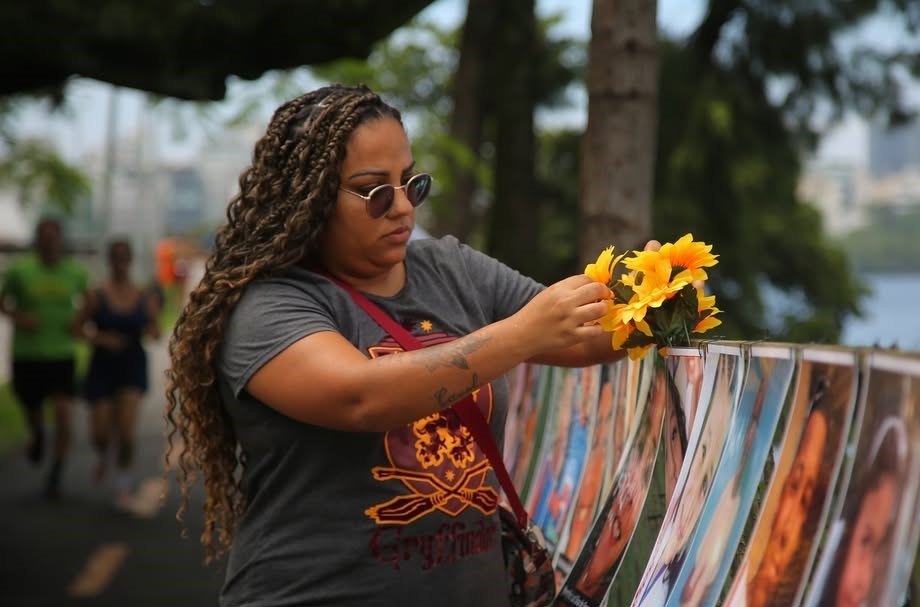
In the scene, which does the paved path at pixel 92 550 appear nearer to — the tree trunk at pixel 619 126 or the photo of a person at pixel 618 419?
the tree trunk at pixel 619 126

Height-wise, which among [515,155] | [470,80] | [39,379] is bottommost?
[39,379]

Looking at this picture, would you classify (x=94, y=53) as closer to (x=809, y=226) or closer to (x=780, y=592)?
(x=780, y=592)

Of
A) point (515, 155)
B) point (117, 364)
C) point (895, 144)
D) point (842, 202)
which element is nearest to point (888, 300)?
point (895, 144)

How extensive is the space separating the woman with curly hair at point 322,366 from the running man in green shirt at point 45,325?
762cm

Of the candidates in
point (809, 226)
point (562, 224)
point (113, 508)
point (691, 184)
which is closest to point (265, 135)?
point (113, 508)

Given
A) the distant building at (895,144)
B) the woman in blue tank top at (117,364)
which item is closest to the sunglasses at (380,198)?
the woman in blue tank top at (117,364)

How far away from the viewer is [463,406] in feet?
8.96

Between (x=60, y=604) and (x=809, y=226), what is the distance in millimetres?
17372

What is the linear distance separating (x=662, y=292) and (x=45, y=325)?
327 inches

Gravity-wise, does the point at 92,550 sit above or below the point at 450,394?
below

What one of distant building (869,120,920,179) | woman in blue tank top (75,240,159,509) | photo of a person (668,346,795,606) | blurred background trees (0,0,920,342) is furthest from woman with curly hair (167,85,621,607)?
distant building (869,120,920,179)

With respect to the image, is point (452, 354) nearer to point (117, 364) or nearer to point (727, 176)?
point (117, 364)

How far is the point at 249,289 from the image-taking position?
2.76 m

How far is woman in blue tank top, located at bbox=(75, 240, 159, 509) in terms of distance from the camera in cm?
990
